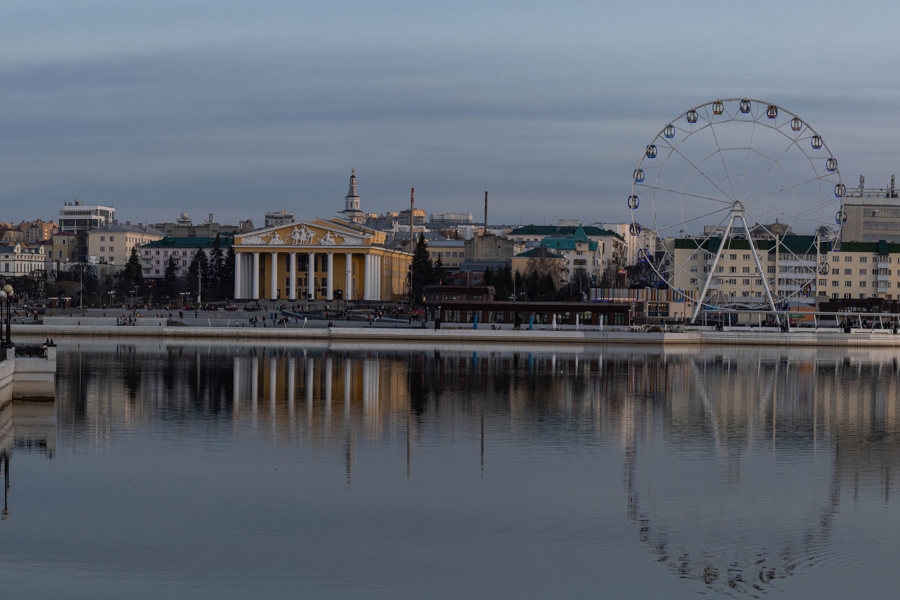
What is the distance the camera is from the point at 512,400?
116ft

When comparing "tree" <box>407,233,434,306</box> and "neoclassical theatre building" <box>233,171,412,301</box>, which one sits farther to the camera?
"neoclassical theatre building" <box>233,171,412,301</box>

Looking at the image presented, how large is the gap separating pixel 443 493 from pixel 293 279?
103 m

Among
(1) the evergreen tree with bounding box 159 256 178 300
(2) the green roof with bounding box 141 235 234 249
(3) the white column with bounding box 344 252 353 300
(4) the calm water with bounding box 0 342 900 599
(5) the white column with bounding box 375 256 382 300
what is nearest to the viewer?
(4) the calm water with bounding box 0 342 900 599

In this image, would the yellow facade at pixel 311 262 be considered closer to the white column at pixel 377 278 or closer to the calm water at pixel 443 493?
the white column at pixel 377 278

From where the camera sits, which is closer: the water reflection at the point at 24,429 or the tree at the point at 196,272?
the water reflection at the point at 24,429

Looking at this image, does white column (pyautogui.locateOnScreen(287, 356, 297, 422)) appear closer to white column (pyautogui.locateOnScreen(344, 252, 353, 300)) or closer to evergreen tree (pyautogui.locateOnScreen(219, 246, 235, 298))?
white column (pyautogui.locateOnScreen(344, 252, 353, 300))

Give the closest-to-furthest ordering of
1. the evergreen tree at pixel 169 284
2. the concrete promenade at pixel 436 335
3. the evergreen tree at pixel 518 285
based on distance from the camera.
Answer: the concrete promenade at pixel 436 335
the evergreen tree at pixel 518 285
the evergreen tree at pixel 169 284

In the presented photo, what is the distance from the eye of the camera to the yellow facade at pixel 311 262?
11956 cm

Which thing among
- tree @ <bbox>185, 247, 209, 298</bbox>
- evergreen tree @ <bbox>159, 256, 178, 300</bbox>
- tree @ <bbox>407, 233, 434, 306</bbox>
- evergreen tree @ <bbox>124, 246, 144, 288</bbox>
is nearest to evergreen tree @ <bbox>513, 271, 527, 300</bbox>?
tree @ <bbox>407, 233, 434, 306</bbox>

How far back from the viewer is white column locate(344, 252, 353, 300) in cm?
11881

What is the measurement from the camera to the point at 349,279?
119312 mm

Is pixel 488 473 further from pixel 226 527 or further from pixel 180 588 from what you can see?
pixel 180 588

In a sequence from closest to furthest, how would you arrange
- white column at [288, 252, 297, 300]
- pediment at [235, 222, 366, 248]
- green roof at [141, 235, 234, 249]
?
pediment at [235, 222, 366, 248], white column at [288, 252, 297, 300], green roof at [141, 235, 234, 249]

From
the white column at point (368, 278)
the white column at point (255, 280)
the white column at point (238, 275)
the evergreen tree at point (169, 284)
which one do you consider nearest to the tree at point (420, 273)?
the white column at point (368, 278)
